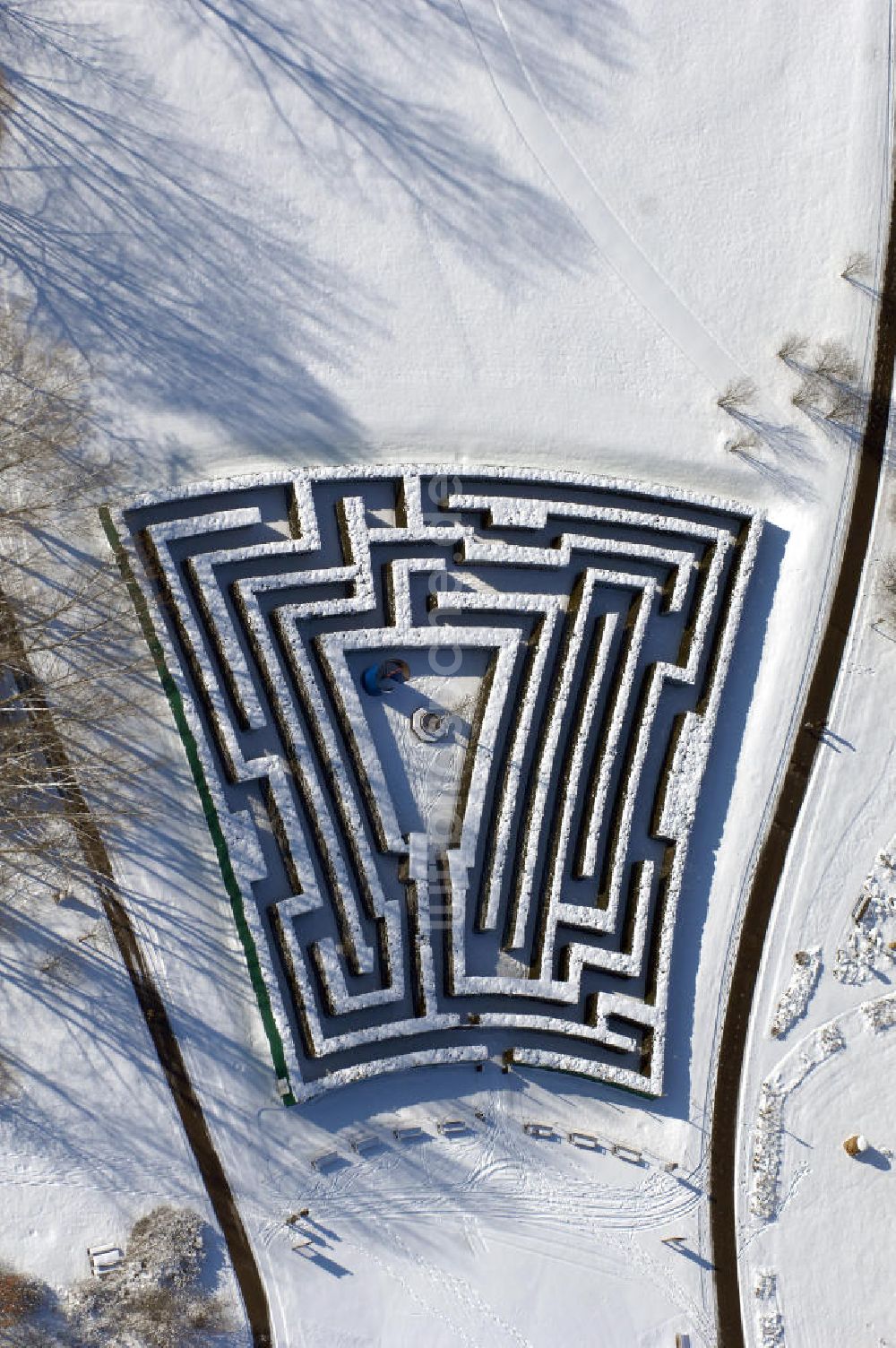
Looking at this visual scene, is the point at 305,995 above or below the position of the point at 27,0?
below

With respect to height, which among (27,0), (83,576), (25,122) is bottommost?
(83,576)

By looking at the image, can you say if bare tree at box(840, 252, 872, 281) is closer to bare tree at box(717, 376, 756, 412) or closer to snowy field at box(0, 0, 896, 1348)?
snowy field at box(0, 0, 896, 1348)

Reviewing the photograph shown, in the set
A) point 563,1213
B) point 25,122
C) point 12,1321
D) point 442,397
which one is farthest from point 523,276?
point 12,1321

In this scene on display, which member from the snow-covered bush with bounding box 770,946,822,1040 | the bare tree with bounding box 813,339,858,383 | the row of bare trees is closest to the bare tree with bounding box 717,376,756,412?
the bare tree with bounding box 813,339,858,383

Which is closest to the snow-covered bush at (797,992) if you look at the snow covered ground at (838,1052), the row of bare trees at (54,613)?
the snow covered ground at (838,1052)

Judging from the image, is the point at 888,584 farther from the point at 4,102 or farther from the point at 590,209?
the point at 4,102

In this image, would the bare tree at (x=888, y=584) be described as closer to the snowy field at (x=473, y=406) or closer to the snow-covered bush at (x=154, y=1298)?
the snowy field at (x=473, y=406)

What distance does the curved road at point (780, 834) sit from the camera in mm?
22141

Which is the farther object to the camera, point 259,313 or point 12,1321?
point 259,313

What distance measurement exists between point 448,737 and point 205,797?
5361 mm

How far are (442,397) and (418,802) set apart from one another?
9.00 m

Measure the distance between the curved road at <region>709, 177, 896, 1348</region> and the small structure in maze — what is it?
1.97 meters

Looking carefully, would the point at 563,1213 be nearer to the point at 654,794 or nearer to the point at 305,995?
the point at 305,995

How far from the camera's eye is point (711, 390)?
22.8 metres
